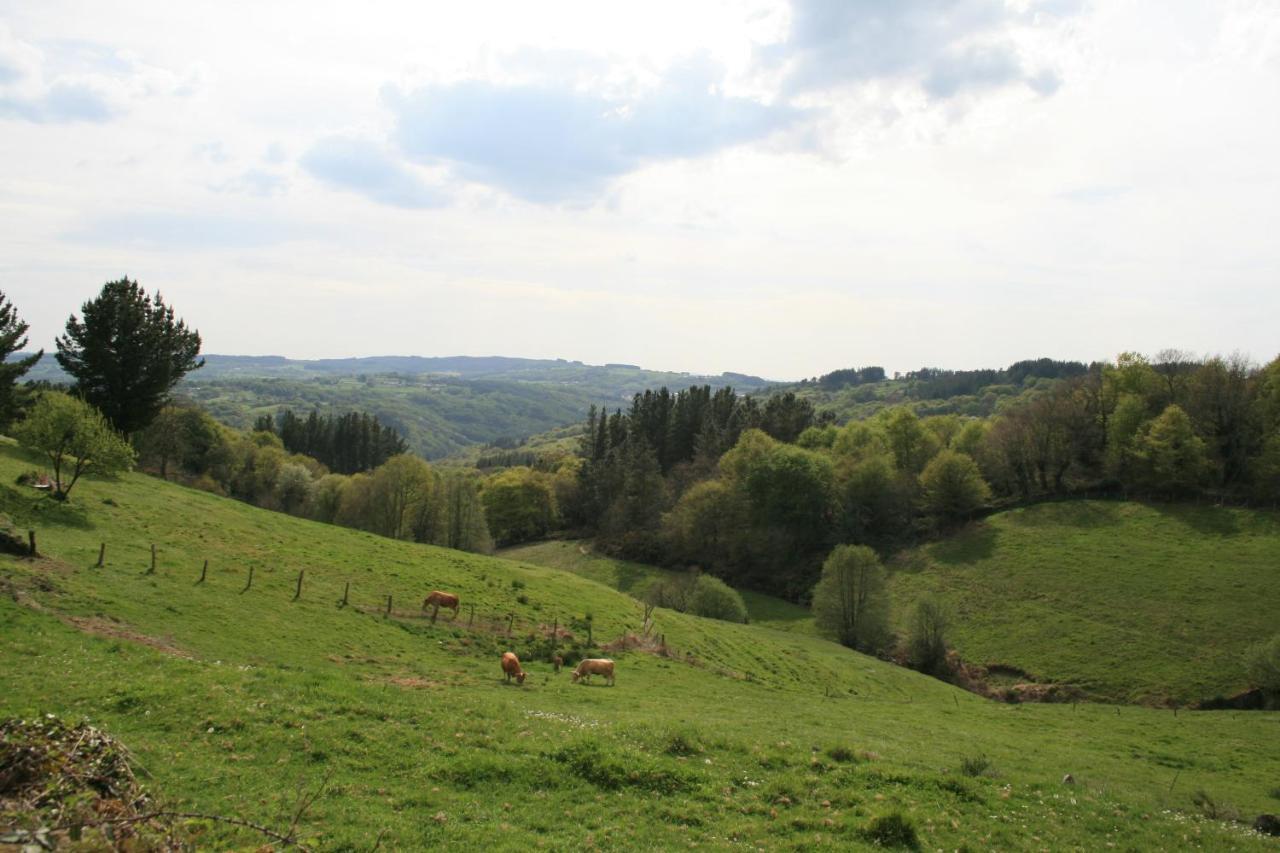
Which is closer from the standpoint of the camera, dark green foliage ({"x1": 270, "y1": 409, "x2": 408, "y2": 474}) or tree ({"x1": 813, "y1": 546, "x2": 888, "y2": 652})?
tree ({"x1": 813, "y1": 546, "x2": 888, "y2": 652})

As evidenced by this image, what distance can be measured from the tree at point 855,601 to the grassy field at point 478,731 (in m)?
21.7

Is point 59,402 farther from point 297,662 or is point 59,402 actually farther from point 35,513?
point 297,662

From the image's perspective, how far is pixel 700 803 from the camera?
45.5ft

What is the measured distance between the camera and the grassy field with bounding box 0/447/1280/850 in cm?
1275

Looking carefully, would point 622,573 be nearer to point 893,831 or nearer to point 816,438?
point 816,438

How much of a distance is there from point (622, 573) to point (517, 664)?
233 feet

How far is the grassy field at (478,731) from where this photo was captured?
12750mm

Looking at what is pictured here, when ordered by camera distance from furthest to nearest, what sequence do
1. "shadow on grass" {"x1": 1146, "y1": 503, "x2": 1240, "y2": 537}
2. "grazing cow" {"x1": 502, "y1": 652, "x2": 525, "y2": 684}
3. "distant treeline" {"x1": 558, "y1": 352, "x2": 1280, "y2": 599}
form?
"distant treeline" {"x1": 558, "y1": 352, "x2": 1280, "y2": 599} → "shadow on grass" {"x1": 1146, "y1": 503, "x2": 1240, "y2": 537} → "grazing cow" {"x1": 502, "y1": 652, "x2": 525, "y2": 684}

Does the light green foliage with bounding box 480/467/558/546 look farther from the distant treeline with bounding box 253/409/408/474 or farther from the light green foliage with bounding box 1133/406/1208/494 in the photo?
the light green foliage with bounding box 1133/406/1208/494

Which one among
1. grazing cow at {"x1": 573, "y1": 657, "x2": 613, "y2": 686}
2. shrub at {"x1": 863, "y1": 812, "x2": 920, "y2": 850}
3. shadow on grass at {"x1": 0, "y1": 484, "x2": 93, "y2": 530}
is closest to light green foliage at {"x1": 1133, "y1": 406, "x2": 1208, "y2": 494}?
grazing cow at {"x1": 573, "y1": 657, "x2": 613, "y2": 686}

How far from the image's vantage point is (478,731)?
653 inches

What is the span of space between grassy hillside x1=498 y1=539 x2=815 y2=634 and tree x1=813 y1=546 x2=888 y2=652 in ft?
23.4

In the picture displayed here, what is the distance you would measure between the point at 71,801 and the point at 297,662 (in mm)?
18057

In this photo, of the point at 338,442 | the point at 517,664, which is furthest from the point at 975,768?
the point at 338,442
